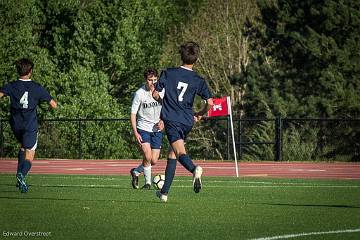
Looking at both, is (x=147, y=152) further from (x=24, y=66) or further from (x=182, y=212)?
(x=182, y=212)

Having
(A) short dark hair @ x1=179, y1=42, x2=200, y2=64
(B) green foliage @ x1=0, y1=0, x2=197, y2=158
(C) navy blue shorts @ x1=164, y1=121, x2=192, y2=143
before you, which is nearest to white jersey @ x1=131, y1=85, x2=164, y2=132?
(C) navy blue shorts @ x1=164, y1=121, x2=192, y2=143

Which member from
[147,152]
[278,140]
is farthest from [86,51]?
[147,152]

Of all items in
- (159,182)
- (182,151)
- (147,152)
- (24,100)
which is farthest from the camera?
(147,152)

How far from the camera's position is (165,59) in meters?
66.0

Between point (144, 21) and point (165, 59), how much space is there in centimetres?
444

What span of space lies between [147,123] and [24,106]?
2.68m

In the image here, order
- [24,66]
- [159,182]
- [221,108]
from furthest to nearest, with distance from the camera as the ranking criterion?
[221,108], [159,182], [24,66]

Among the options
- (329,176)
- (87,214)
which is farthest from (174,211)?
(329,176)

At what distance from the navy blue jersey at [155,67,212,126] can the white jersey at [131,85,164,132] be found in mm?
4536

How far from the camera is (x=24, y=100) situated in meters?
19.0

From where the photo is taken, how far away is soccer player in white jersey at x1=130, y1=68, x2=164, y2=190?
68.0ft

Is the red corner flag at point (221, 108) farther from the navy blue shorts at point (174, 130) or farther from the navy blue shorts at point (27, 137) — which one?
the navy blue shorts at point (174, 130)

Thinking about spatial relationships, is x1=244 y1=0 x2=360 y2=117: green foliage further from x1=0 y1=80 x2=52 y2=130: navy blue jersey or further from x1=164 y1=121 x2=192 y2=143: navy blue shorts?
x1=164 y1=121 x2=192 y2=143: navy blue shorts

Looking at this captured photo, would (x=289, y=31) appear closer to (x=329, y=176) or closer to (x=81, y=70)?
(x=81, y=70)
